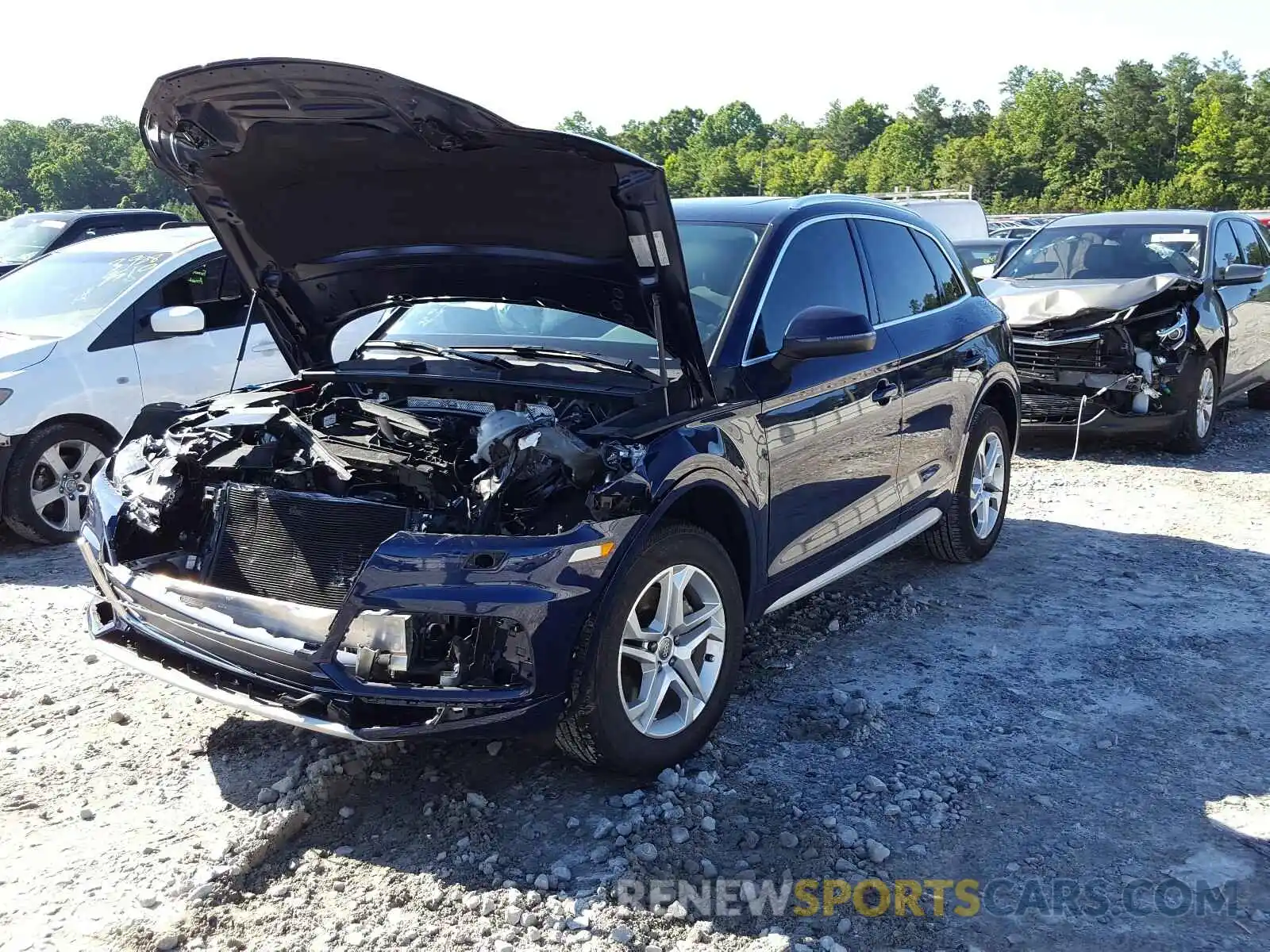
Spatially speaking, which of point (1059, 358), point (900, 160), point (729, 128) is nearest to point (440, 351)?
point (1059, 358)

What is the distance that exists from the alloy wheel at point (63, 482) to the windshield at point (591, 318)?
9.67 ft

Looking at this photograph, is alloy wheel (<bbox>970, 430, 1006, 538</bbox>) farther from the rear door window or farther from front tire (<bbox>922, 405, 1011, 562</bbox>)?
the rear door window

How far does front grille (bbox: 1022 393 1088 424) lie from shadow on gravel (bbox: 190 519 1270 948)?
370 cm

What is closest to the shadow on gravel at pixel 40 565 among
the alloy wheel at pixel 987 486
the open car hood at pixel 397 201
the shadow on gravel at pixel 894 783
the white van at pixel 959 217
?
Result: the open car hood at pixel 397 201

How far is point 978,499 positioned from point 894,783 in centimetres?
269

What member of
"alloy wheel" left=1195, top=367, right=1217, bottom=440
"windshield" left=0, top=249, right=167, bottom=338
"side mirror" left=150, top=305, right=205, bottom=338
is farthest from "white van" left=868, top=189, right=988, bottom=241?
"side mirror" left=150, top=305, right=205, bottom=338

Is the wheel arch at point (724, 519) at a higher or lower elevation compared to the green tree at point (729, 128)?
lower

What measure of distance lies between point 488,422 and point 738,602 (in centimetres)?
111

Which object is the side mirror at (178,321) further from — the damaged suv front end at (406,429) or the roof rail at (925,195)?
the roof rail at (925,195)

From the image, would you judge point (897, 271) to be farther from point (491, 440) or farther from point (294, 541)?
point (294, 541)

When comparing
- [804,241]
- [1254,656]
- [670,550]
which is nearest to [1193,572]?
[1254,656]

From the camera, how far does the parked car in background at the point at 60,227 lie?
12.8 m

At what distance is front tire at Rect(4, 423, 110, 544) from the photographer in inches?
251

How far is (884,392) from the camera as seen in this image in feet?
15.7
